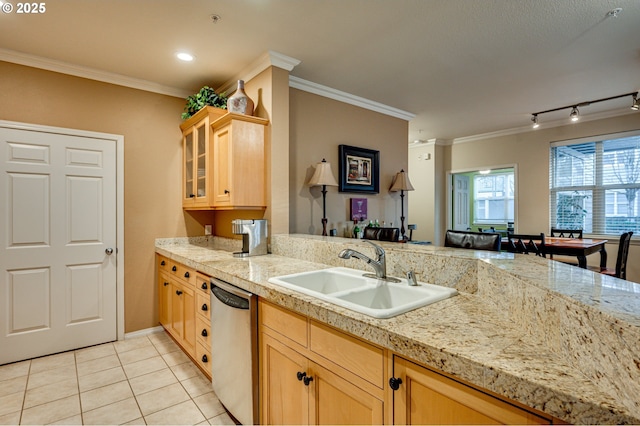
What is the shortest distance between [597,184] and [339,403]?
5.27 metres

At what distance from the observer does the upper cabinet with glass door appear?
2.95m

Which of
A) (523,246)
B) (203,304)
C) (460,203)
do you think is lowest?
(203,304)

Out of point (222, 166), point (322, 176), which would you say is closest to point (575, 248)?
point (322, 176)

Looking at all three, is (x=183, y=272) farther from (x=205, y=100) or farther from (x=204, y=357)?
(x=205, y=100)

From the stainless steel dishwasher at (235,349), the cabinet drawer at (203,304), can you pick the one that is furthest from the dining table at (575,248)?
the cabinet drawer at (203,304)

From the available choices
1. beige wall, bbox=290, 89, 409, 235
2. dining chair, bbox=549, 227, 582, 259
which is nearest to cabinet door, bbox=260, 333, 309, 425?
beige wall, bbox=290, 89, 409, 235

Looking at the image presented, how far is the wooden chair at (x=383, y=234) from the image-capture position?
301 cm

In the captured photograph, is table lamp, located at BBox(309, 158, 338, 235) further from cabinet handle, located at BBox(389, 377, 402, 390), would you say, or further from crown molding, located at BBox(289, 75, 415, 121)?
cabinet handle, located at BBox(389, 377, 402, 390)

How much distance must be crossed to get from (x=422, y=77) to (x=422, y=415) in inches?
123

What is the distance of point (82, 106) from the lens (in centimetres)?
294

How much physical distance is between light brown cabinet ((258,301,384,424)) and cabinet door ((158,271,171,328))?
174cm

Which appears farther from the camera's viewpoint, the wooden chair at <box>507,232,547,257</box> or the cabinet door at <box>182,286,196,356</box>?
the wooden chair at <box>507,232,547,257</box>

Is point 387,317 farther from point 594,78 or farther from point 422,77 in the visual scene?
point 594,78

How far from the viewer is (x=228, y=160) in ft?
8.81
